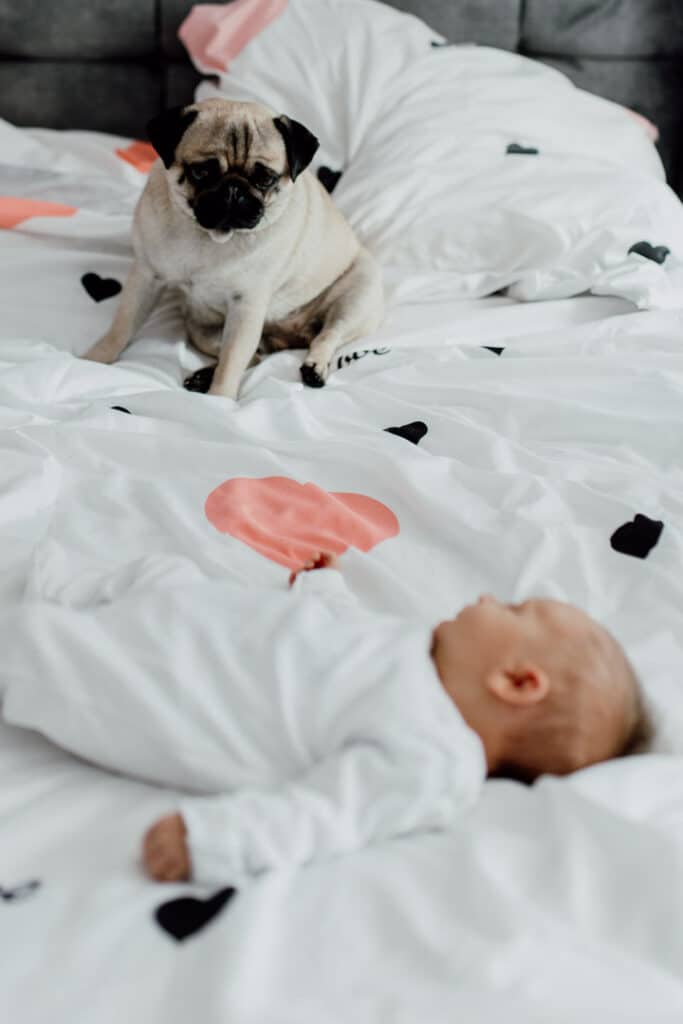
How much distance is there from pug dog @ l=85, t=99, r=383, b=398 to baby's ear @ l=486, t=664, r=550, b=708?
2.90 feet

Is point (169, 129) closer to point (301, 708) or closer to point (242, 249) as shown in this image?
point (242, 249)

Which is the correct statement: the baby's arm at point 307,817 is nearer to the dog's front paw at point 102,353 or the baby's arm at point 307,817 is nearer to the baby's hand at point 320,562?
A: the baby's hand at point 320,562

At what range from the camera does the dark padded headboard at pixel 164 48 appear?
2361 mm

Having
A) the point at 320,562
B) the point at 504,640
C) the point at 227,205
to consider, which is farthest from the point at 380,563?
the point at 227,205

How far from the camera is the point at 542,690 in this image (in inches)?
31.8

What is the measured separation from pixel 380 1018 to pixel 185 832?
19 centimetres

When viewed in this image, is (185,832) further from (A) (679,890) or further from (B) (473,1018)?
(A) (679,890)

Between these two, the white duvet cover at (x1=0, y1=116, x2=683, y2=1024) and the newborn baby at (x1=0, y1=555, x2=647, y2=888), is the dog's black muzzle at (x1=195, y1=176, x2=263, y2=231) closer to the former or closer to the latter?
the white duvet cover at (x1=0, y1=116, x2=683, y2=1024)

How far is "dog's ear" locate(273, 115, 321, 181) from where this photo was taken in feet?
5.36

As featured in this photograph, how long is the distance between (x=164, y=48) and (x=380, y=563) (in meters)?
1.85

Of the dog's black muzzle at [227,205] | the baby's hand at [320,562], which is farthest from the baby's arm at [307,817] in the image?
the dog's black muzzle at [227,205]

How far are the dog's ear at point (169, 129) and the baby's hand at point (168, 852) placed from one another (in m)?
1.18

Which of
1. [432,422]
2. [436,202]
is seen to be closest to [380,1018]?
[432,422]

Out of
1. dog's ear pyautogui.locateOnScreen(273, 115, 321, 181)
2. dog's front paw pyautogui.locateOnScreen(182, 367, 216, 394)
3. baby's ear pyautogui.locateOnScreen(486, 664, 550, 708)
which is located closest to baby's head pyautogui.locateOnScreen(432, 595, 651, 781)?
baby's ear pyautogui.locateOnScreen(486, 664, 550, 708)
